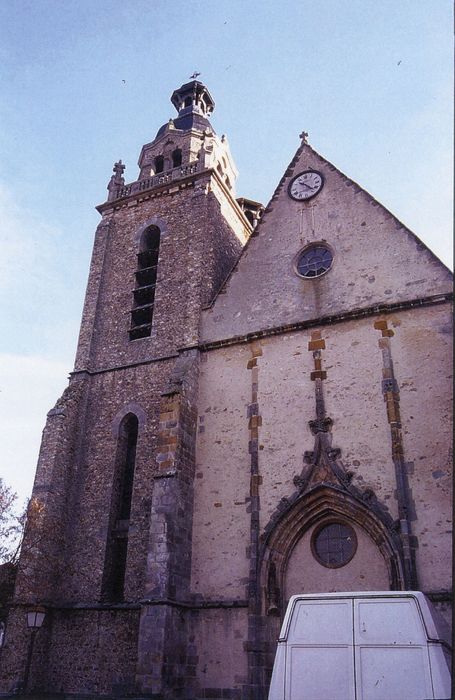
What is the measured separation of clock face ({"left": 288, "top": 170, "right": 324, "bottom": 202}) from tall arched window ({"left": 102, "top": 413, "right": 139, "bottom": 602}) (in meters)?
7.75

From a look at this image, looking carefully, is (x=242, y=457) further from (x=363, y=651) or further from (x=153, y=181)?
(x=153, y=181)

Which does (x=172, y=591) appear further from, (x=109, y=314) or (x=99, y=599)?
(x=109, y=314)

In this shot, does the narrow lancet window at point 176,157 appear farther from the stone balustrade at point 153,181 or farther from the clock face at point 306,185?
the clock face at point 306,185

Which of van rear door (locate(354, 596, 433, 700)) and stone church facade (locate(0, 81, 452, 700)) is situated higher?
stone church facade (locate(0, 81, 452, 700))

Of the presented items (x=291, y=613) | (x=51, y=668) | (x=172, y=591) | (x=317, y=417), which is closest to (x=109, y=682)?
(x=51, y=668)

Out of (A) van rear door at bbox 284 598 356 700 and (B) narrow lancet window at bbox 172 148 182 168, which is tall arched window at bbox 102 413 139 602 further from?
(B) narrow lancet window at bbox 172 148 182 168

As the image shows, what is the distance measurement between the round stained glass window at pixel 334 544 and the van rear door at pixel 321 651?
596cm

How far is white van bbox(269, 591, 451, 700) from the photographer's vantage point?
5.89 meters

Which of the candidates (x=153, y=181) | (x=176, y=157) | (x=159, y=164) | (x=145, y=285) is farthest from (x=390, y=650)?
(x=159, y=164)

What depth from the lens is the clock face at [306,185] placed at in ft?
56.5

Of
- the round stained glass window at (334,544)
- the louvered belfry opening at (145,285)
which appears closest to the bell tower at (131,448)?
the louvered belfry opening at (145,285)

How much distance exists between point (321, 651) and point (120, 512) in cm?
1037

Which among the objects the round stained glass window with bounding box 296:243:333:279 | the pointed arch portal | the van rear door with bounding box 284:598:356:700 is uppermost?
the round stained glass window with bounding box 296:243:333:279

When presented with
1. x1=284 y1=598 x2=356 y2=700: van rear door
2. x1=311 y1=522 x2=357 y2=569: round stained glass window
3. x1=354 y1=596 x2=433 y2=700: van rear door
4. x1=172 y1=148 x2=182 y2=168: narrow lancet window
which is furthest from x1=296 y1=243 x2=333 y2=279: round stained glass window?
x1=354 y1=596 x2=433 y2=700: van rear door
